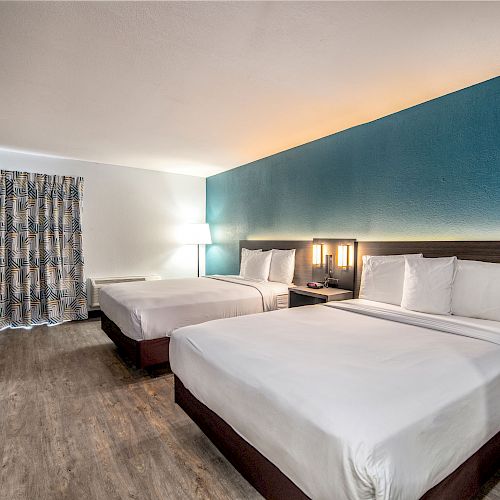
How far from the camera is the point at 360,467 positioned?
0.94 meters

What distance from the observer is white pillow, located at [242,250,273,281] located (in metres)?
4.29

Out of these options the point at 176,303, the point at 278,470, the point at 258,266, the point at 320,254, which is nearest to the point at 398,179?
the point at 320,254

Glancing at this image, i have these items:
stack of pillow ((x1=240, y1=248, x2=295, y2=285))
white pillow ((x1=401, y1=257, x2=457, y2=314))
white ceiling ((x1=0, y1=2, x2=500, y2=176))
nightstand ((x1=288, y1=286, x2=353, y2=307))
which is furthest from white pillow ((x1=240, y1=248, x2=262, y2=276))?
white pillow ((x1=401, y1=257, x2=457, y2=314))

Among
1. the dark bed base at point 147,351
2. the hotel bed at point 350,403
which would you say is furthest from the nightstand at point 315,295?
the dark bed base at point 147,351

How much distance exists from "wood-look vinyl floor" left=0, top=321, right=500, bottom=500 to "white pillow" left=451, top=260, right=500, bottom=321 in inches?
38.7

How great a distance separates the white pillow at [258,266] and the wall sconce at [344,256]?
1.12 meters

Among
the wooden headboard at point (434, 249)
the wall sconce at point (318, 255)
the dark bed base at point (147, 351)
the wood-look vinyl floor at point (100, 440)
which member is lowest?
the wood-look vinyl floor at point (100, 440)

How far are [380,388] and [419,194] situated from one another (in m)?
2.21

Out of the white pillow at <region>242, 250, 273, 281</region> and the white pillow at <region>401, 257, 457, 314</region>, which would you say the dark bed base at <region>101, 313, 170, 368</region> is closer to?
the white pillow at <region>242, 250, 273, 281</region>

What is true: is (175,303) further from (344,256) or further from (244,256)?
(244,256)

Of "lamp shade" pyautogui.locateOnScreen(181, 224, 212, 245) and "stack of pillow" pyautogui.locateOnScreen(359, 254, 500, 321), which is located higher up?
"lamp shade" pyautogui.locateOnScreen(181, 224, 212, 245)

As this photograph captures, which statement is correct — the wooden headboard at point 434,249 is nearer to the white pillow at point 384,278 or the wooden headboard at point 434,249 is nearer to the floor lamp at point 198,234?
the white pillow at point 384,278

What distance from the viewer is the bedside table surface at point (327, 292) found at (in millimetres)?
3169

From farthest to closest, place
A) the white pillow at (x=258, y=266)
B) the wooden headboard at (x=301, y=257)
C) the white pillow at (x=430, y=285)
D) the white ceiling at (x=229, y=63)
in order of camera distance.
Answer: the white pillow at (x=258, y=266) → the wooden headboard at (x=301, y=257) → the white pillow at (x=430, y=285) → the white ceiling at (x=229, y=63)
